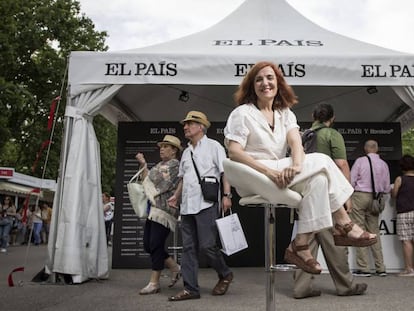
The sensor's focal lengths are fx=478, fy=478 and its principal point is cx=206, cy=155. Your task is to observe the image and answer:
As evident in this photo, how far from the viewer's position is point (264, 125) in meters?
2.69

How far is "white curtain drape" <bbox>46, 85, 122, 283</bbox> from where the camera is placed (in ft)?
17.5

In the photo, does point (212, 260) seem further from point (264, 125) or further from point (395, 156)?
point (395, 156)

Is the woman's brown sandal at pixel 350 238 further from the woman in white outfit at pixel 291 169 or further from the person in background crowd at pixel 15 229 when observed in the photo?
the person in background crowd at pixel 15 229

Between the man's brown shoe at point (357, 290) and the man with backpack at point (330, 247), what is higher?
the man with backpack at point (330, 247)

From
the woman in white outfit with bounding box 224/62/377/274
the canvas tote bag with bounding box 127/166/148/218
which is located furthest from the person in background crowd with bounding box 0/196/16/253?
the woman in white outfit with bounding box 224/62/377/274

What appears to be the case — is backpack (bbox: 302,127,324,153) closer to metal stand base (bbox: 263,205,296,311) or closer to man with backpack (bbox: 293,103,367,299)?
man with backpack (bbox: 293,103,367,299)

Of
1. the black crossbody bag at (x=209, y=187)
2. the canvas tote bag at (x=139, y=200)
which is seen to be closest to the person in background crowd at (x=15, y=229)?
the canvas tote bag at (x=139, y=200)

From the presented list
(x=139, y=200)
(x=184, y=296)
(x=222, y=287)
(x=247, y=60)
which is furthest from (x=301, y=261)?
(x=247, y=60)

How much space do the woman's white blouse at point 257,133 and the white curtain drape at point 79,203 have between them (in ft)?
10.5

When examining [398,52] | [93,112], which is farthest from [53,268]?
[398,52]

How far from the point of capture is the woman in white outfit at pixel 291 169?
2.37 m

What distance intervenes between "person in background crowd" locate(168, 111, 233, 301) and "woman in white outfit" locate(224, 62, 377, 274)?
6.07ft

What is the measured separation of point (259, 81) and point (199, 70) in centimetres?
280

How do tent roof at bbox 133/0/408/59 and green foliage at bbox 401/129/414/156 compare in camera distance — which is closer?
tent roof at bbox 133/0/408/59
